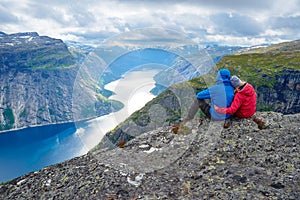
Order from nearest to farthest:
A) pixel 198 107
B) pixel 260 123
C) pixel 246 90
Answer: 1. pixel 246 90
2. pixel 260 123
3. pixel 198 107

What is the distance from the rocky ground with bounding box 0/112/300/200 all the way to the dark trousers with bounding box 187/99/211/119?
0.58 metres

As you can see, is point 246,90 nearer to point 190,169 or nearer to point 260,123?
point 260,123

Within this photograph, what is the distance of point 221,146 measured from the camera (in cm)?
1128

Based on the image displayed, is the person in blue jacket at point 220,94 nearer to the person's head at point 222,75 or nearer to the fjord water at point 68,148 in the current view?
the person's head at point 222,75

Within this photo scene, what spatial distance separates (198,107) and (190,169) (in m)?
4.39

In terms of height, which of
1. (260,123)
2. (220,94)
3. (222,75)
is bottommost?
(260,123)

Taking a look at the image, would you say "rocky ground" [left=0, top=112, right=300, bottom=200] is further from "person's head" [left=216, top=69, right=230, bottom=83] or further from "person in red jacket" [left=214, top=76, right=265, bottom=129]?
"person's head" [left=216, top=69, right=230, bottom=83]

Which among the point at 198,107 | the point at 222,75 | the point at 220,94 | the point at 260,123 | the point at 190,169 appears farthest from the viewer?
the point at 198,107

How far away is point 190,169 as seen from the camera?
10.0m

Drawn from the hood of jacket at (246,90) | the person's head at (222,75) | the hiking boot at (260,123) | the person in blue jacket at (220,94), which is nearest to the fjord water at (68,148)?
the person in blue jacket at (220,94)

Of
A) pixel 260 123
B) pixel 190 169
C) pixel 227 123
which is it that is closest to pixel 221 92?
pixel 227 123

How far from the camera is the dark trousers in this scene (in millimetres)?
13273

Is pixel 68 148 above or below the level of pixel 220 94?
below

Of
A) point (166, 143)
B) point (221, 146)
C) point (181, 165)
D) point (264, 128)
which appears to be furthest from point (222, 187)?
point (264, 128)
